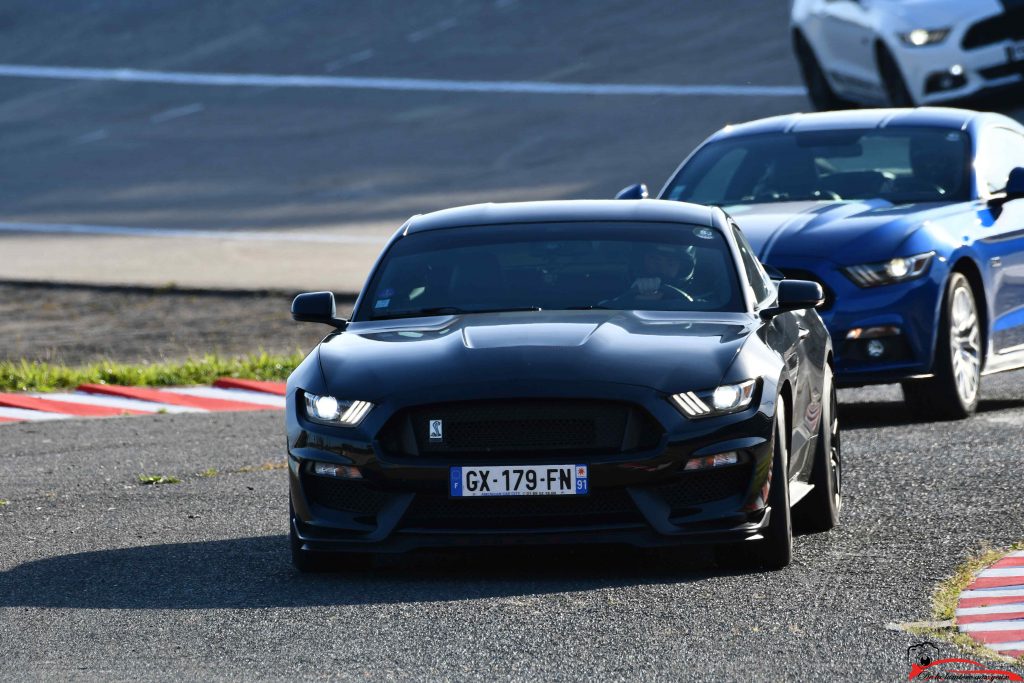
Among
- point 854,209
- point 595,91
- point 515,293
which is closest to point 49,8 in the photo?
point 595,91

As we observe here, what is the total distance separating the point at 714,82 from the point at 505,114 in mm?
3042

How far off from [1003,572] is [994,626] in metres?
0.86

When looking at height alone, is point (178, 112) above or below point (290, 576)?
below

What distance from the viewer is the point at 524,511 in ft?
25.0

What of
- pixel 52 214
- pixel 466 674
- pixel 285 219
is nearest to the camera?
pixel 466 674

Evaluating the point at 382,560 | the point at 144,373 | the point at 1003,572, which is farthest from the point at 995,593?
the point at 144,373

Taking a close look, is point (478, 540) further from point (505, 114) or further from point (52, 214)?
point (505, 114)

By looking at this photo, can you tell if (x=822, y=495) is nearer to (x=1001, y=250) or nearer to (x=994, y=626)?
(x=994, y=626)

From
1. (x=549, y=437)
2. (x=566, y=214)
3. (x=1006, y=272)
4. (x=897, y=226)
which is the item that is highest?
(x=566, y=214)

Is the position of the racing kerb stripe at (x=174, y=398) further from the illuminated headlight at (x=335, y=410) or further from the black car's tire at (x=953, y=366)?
the illuminated headlight at (x=335, y=410)

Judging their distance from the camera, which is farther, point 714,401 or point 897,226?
point 897,226

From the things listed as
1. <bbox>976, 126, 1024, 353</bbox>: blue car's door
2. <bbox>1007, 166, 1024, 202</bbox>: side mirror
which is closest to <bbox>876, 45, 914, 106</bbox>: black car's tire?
<bbox>976, 126, 1024, 353</bbox>: blue car's door

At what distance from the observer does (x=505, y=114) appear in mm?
30844

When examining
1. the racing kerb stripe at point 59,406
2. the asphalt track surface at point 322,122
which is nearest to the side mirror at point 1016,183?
the racing kerb stripe at point 59,406
